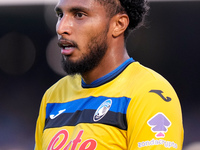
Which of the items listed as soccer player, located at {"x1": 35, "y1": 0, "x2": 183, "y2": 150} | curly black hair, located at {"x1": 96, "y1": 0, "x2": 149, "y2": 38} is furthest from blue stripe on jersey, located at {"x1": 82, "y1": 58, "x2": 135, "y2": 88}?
curly black hair, located at {"x1": 96, "y1": 0, "x2": 149, "y2": 38}

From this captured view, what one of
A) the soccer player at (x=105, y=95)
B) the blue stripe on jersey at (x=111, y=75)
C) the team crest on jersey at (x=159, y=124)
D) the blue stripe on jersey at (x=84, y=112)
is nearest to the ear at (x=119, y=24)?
the soccer player at (x=105, y=95)

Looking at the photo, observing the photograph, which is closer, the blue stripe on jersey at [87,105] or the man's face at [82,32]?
the blue stripe on jersey at [87,105]

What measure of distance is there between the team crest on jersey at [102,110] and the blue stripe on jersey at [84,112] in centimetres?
2

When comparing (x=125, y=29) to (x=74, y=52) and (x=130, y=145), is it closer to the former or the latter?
(x=74, y=52)

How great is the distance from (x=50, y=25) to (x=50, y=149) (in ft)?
17.9

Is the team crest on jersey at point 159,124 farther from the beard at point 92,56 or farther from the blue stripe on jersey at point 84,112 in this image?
the beard at point 92,56

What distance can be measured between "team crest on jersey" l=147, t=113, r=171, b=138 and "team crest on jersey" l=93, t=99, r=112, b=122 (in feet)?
0.97

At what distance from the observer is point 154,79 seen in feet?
6.27

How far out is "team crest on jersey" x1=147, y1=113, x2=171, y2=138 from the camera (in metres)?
1.69

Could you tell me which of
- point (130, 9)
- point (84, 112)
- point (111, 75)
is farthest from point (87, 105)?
point (130, 9)

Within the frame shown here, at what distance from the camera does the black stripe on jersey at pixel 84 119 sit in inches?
71.4

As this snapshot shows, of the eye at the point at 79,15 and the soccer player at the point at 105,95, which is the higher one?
the eye at the point at 79,15

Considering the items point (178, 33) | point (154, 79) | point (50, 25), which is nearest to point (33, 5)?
point (50, 25)

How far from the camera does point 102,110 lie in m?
1.94
